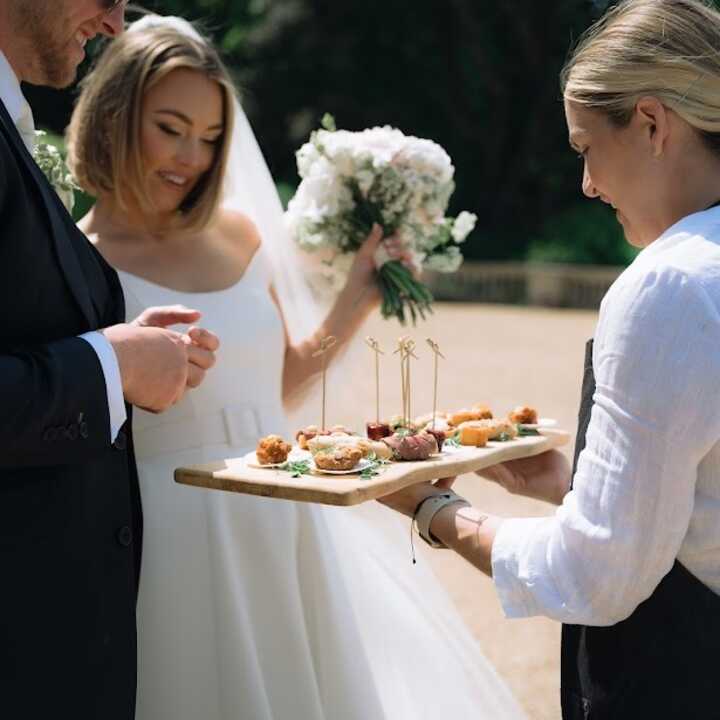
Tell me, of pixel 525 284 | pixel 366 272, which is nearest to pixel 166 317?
pixel 366 272

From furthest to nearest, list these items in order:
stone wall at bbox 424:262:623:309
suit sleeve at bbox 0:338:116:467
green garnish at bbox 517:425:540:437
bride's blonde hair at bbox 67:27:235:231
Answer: stone wall at bbox 424:262:623:309, bride's blonde hair at bbox 67:27:235:231, green garnish at bbox 517:425:540:437, suit sleeve at bbox 0:338:116:467

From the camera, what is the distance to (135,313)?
338 cm

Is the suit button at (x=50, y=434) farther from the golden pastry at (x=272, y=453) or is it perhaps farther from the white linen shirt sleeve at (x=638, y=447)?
the white linen shirt sleeve at (x=638, y=447)

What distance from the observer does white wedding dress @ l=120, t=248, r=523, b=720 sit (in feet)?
10.6

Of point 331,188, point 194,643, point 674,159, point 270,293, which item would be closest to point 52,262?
point 674,159

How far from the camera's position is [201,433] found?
3.46m

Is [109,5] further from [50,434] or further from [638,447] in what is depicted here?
[638,447]

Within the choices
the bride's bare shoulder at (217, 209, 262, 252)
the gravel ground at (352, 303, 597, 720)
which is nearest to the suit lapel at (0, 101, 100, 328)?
the bride's bare shoulder at (217, 209, 262, 252)

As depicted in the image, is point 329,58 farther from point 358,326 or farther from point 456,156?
point 358,326

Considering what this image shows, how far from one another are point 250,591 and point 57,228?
5.10ft

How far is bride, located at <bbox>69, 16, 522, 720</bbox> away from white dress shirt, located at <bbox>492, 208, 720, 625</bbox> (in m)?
1.53

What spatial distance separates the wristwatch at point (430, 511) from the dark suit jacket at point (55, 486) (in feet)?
1.96

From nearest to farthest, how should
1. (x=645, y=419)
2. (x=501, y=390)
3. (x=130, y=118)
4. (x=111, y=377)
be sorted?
1. (x=645, y=419)
2. (x=111, y=377)
3. (x=130, y=118)
4. (x=501, y=390)

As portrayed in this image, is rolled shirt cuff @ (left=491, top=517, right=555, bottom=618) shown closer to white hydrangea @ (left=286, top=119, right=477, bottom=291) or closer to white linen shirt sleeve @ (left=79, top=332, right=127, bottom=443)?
white linen shirt sleeve @ (left=79, top=332, right=127, bottom=443)
